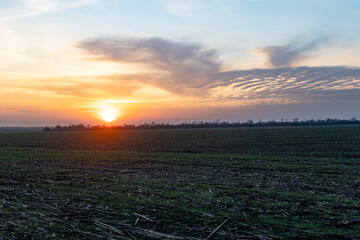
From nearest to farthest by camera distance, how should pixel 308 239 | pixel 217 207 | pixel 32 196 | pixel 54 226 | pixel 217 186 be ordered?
1. pixel 308 239
2. pixel 54 226
3. pixel 217 207
4. pixel 32 196
5. pixel 217 186

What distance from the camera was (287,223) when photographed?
7.75 metres

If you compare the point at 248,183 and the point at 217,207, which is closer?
the point at 217,207

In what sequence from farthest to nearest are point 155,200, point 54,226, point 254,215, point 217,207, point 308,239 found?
point 155,200
point 217,207
point 254,215
point 54,226
point 308,239

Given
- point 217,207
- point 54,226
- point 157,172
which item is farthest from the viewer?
point 157,172

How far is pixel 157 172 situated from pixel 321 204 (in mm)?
9044

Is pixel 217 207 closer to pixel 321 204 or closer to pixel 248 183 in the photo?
pixel 321 204

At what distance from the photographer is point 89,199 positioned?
1039 cm

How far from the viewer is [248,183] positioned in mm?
13164

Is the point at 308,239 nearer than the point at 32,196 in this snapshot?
Yes

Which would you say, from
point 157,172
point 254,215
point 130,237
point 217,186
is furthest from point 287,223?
point 157,172

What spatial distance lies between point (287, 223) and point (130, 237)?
3.96 metres

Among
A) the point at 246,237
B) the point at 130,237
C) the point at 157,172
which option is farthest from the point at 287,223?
the point at 157,172

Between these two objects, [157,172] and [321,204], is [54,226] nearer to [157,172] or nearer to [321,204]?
[321,204]

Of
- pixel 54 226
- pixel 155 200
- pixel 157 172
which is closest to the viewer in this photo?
pixel 54 226
